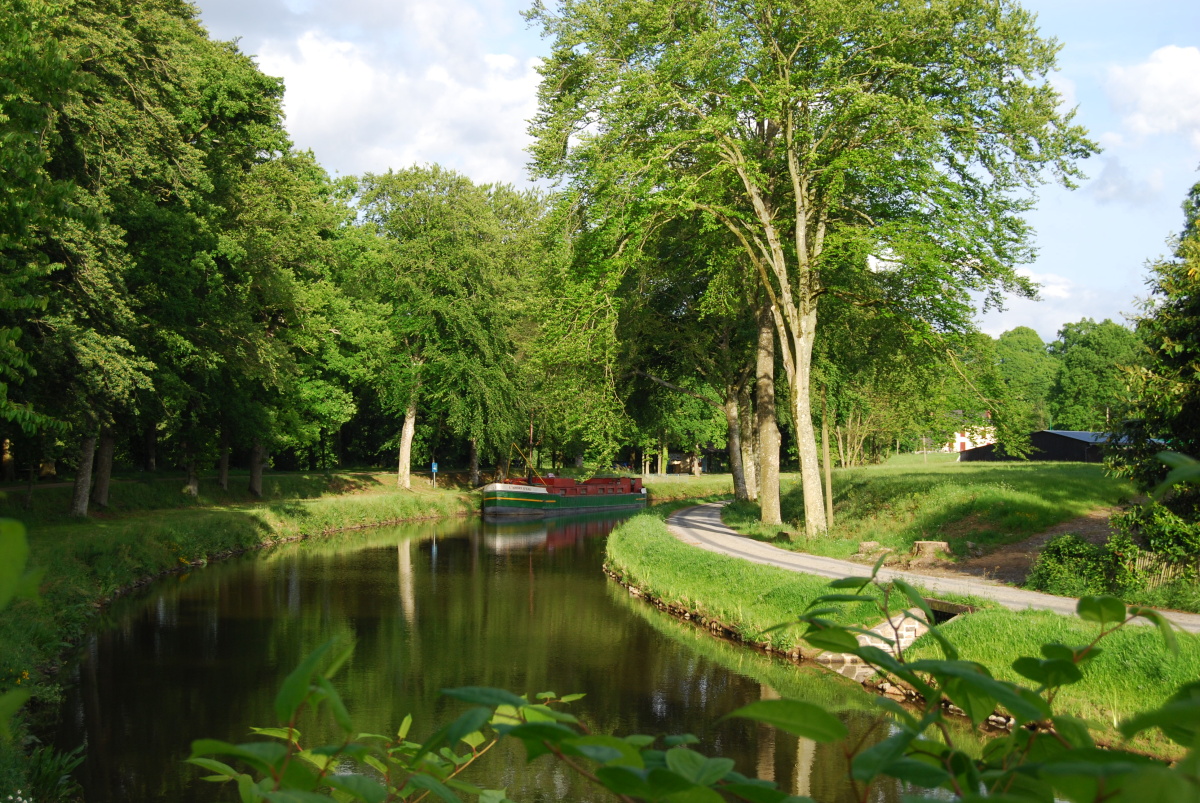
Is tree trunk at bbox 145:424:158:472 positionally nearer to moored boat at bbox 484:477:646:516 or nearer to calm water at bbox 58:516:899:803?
calm water at bbox 58:516:899:803

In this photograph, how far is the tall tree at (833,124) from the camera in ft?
63.2

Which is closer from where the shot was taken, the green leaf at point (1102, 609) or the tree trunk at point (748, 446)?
the green leaf at point (1102, 609)

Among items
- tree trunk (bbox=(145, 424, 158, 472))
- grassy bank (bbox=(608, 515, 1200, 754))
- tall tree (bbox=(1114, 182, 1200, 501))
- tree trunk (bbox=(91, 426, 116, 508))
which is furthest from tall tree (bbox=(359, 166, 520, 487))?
tall tree (bbox=(1114, 182, 1200, 501))

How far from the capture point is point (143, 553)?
2136 centimetres

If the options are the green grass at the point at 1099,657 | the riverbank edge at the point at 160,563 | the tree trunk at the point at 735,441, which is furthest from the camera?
the tree trunk at the point at 735,441

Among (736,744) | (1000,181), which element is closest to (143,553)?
(736,744)

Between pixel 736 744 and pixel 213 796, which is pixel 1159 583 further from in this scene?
pixel 213 796

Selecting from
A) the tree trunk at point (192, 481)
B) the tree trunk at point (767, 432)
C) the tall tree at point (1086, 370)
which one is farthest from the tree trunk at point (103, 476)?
the tall tree at point (1086, 370)

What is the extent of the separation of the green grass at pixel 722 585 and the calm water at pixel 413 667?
1.92ft

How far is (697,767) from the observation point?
3.68 ft

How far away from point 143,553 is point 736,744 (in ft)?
53.8

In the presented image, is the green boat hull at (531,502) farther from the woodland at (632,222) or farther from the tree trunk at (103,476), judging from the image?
the tree trunk at (103,476)

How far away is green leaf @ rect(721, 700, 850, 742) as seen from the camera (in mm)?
1072

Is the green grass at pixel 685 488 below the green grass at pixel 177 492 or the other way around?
below
